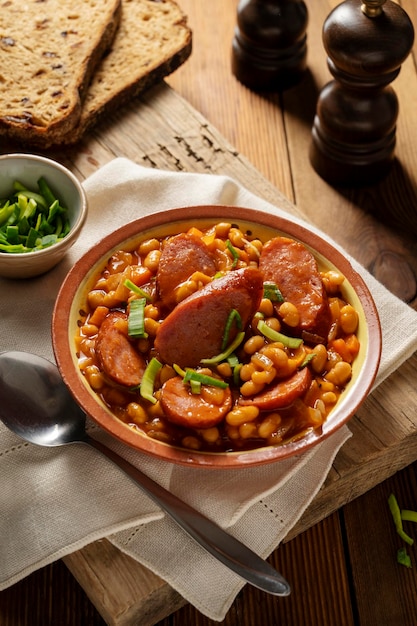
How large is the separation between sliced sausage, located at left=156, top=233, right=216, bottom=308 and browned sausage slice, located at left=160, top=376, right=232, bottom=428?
1.21 feet

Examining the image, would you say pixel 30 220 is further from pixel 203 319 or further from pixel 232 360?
pixel 232 360

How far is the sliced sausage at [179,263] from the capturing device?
9.32ft

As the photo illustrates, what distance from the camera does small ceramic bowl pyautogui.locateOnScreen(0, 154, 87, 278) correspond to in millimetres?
3184

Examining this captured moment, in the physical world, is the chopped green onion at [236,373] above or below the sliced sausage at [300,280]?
below

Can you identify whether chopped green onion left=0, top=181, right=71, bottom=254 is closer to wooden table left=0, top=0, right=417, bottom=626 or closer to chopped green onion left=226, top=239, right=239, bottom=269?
wooden table left=0, top=0, right=417, bottom=626

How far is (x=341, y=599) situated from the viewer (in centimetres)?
308

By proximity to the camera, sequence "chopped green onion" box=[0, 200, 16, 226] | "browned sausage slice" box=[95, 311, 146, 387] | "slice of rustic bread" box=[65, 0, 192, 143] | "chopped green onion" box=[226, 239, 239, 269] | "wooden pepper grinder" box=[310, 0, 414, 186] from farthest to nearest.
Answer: "slice of rustic bread" box=[65, 0, 192, 143] < "wooden pepper grinder" box=[310, 0, 414, 186] < "chopped green onion" box=[0, 200, 16, 226] < "chopped green onion" box=[226, 239, 239, 269] < "browned sausage slice" box=[95, 311, 146, 387]

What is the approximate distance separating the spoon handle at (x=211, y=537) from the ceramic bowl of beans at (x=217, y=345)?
0.63ft

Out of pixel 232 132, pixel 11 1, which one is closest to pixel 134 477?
pixel 232 132

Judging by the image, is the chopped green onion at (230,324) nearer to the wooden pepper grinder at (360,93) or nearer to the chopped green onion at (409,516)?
the chopped green onion at (409,516)

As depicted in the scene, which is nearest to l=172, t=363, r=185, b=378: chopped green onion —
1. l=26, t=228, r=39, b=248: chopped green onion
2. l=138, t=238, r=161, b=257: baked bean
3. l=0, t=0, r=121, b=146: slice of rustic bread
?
l=138, t=238, r=161, b=257: baked bean

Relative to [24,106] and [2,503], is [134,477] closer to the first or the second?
[2,503]

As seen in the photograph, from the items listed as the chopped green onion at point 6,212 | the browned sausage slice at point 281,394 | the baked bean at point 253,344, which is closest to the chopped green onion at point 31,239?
the chopped green onion at point 6,212

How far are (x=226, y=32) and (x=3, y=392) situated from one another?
313cm
